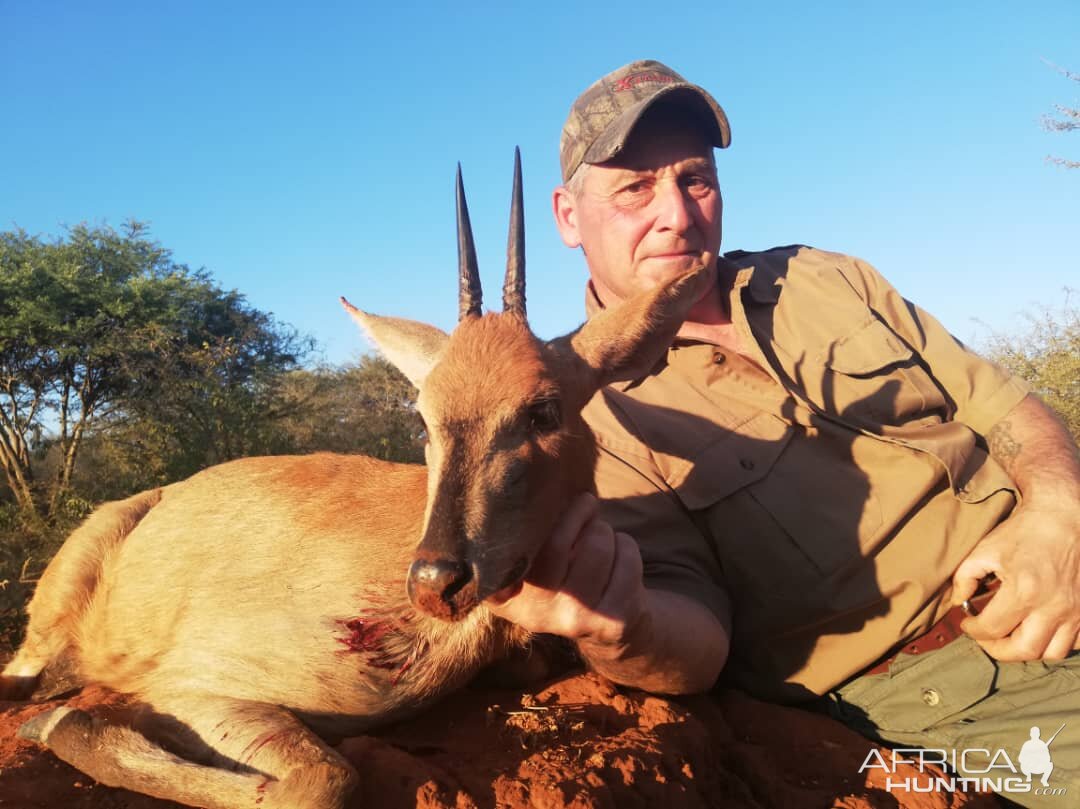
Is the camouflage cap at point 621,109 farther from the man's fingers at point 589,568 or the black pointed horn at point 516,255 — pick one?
the man's fingers at point 589,568

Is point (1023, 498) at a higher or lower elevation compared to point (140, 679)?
higher

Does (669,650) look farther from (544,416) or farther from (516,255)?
(516,255)

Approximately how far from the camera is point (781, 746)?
11.9 feet

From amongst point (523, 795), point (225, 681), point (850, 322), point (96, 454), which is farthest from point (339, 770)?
point (96, 454)

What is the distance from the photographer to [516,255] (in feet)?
12.6

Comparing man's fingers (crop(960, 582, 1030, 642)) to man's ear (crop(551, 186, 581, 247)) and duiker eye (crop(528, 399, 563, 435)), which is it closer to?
duiker eye (crop(528, 399, 563, 435))

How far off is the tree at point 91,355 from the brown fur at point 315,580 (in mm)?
5745

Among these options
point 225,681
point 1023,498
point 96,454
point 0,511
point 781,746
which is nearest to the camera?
point 225,681

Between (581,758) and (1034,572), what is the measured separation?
220 centimetres

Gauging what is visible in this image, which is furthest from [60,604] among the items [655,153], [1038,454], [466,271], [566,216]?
[1038,454]

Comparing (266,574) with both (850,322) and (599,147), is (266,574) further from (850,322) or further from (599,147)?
(850,322)

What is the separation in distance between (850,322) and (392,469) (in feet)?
8.71

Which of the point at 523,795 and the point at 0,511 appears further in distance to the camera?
the point at 0,511

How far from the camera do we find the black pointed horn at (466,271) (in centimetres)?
378
